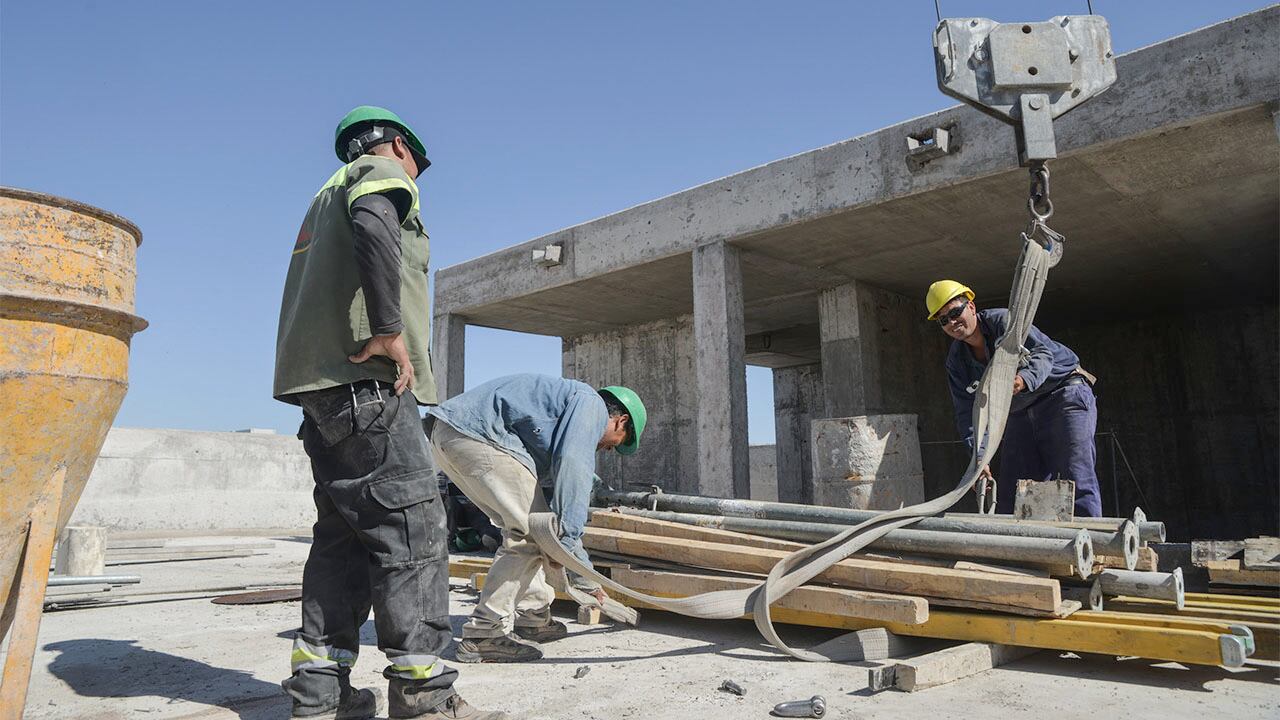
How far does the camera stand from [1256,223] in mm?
7184

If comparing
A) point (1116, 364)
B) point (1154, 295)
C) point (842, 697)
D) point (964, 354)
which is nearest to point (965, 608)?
point (842, 697)

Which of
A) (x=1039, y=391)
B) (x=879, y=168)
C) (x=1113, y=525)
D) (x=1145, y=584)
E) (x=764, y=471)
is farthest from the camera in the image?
(x=764, y=471)

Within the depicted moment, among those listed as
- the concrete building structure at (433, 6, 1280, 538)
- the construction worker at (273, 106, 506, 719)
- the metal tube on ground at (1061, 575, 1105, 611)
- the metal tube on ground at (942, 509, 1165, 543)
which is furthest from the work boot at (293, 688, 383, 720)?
the concrete building structure at (433, 6, 1280, 538)

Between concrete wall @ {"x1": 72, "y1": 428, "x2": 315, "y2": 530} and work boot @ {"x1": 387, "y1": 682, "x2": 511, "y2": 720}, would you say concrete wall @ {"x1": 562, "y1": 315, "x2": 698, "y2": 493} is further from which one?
work boot @ {"x1": 387, "y1": 682, "x2": 511, "y2": 720}

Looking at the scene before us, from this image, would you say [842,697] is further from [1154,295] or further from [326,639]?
[1154,295]

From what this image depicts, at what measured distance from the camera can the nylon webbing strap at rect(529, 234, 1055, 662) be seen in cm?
313

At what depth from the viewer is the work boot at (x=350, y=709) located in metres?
2.40

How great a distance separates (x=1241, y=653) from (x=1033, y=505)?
55.1 inches

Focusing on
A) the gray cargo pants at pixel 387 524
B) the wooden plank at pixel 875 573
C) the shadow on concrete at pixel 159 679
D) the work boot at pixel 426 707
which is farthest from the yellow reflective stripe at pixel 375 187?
the wooden plank at pixel 875 573

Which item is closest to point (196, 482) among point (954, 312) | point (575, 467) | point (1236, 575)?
point (575, 467)

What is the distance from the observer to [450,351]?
416 inches

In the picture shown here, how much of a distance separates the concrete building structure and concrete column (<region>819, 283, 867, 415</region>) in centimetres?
2

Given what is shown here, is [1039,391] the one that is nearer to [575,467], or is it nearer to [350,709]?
[575,467]

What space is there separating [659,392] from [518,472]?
7.46 m
